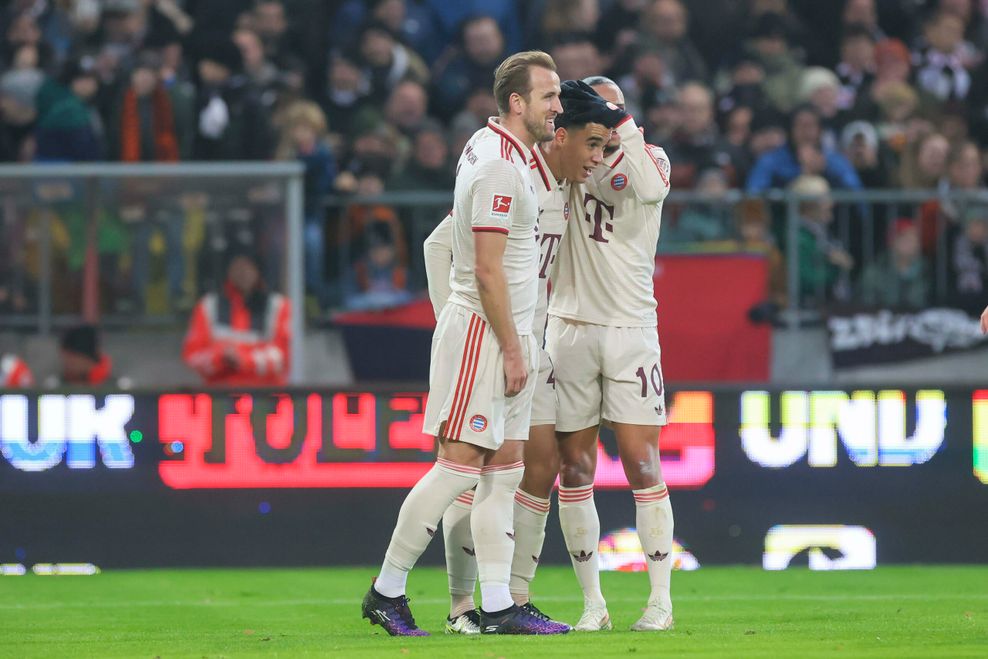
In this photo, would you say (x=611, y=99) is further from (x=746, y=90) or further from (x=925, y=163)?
(x=746, y=90)

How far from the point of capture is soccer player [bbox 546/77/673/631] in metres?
7.18

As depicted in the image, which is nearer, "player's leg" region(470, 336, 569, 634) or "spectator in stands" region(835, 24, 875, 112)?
"player's leg" region(470, 336, 569, 634)

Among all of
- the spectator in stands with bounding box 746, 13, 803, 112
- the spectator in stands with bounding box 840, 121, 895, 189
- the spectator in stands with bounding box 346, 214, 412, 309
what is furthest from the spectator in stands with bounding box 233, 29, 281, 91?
the spectator in stands with bounding box 840, 121, 895, 189

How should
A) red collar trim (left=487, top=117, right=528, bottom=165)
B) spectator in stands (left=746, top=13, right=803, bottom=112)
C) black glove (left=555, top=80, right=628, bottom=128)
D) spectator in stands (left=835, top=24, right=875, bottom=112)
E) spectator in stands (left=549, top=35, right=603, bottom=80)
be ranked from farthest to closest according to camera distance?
spectator in stands (left=835, top=24, right=875, bottom=112) < spectator in stands (left=746, top=13, right=803, bottom=112) < spectator in stands (left=549, top=35, right=603, bottom=80) < black glove (left=555, top=80, right=628, bottom=128) < red collar trim (left=487, top=117, right=528, bottom=165)

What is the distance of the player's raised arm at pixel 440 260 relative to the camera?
7.24 meters

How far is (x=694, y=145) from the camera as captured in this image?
44.7 ft

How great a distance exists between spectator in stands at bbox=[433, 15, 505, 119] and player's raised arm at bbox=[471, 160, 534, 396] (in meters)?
7.92

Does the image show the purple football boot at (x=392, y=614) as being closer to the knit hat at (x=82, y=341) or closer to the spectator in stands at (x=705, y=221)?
the knit hat at (x=82, y=341)

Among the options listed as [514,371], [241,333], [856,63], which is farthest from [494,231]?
[856,63]

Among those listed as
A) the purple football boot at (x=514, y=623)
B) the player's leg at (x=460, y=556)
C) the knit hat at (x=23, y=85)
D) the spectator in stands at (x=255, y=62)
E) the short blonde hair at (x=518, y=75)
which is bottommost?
the purple football boot at (x=514, y=623)

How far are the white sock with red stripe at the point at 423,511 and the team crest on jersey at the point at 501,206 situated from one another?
960mm

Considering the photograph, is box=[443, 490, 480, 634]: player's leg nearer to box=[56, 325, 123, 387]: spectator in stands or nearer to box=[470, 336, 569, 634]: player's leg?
box=[470, 336, 569, 634]: player's leg

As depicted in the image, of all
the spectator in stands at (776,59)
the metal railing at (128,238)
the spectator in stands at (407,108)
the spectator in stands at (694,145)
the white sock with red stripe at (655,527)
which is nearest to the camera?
the white sock with red stripe at (655,527)

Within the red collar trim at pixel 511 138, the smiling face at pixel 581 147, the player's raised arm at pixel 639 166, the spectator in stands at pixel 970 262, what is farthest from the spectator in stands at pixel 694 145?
the red collar trim at pixel 511 138
